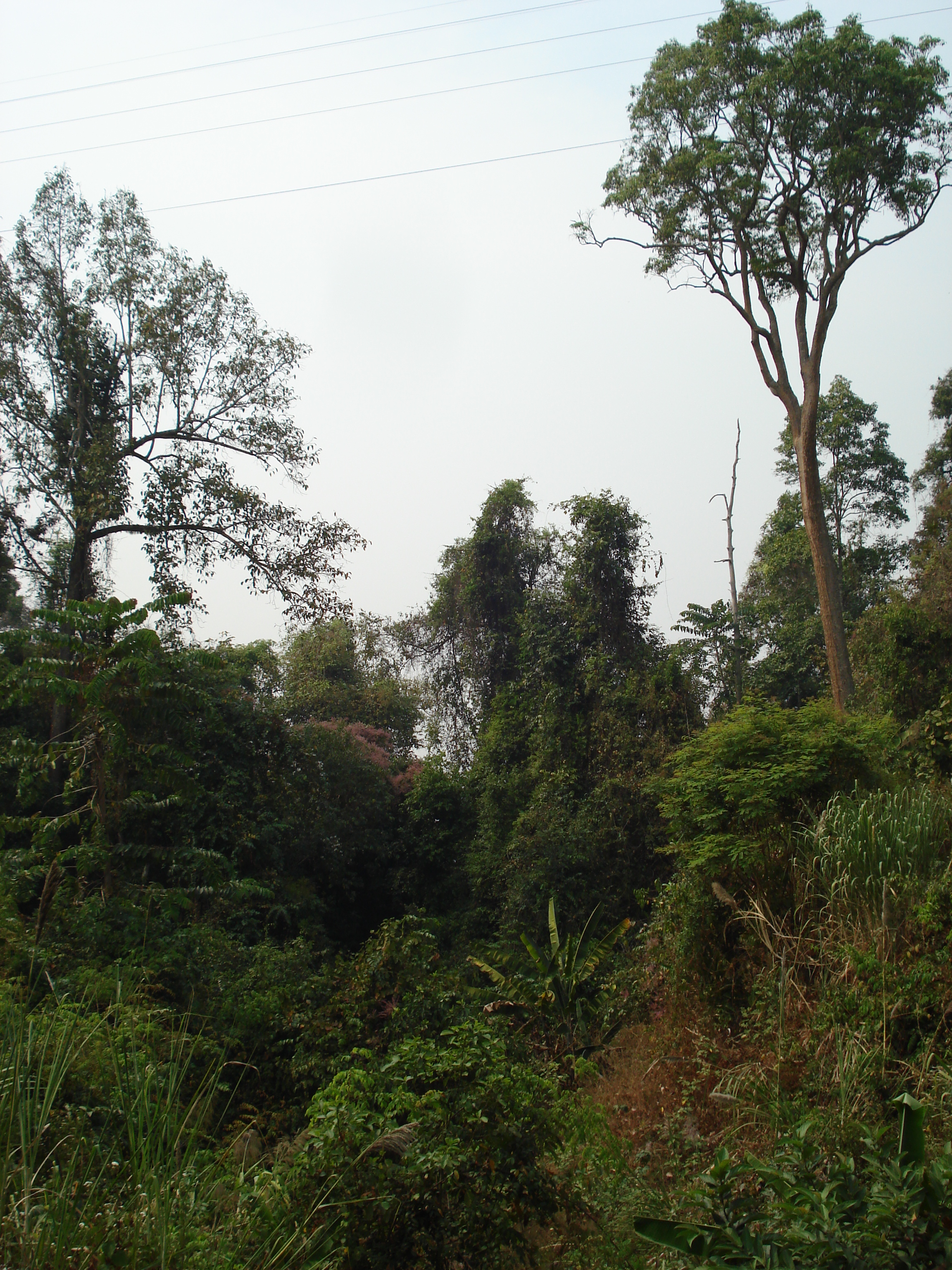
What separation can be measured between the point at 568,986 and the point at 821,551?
7487 millimetres

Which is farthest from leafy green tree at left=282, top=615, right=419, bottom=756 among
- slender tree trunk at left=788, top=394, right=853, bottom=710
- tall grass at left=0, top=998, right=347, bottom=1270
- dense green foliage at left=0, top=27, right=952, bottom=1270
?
tall grass at left=0, top=998, right=347, bottom=1270

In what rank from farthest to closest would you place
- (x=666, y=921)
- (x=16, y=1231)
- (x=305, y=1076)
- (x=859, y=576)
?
(x=859, y=576), (x=666, y=921), (x=305, y=1076), (x=16, y=1231)

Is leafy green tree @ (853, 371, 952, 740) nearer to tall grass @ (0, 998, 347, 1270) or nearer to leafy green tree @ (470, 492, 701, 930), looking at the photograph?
leafy green tree @ (470, 492, 701, 930)

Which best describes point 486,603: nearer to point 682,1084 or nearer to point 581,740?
point 581,740

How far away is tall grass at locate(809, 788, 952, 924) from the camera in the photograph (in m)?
5.70

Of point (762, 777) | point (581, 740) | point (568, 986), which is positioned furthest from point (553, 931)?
point (581, 740)

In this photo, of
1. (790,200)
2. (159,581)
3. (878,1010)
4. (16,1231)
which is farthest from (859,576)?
(16,1231)

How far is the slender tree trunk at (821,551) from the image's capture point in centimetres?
1190

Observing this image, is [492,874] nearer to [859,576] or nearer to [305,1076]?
[305,1076]

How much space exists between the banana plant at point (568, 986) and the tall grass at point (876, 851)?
132 inches

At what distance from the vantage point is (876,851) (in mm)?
5902

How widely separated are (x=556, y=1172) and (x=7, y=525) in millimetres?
13054

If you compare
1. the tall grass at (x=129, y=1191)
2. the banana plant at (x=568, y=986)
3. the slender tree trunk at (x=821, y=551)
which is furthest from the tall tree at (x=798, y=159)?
the tall grass at (x=129, y=1191)

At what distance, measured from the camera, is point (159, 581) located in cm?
1388
